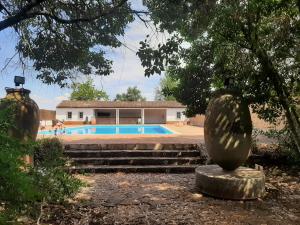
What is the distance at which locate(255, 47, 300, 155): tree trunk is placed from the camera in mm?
8992

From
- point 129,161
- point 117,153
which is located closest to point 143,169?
point 129,161

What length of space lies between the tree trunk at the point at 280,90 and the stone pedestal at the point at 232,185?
6.02ft

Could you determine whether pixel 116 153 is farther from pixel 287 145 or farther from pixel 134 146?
pixel 287 145

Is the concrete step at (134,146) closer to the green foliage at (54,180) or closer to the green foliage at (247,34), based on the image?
the green foliage at (247,34)

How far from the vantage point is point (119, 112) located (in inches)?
1667

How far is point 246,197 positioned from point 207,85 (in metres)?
5.63

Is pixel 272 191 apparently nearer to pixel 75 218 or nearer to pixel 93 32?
pixel 75 218

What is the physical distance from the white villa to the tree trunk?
29.1 meters

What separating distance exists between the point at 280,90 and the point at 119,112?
112 feet

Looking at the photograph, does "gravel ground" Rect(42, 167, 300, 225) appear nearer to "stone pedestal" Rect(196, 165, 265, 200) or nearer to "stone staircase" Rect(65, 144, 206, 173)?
"stone pedestal" Rect(196, 165, 265, 200)

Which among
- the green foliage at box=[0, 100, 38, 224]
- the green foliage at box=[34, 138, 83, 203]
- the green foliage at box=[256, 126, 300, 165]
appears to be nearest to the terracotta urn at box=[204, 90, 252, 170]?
the green foliage at box=[256, 126, 300, 165]

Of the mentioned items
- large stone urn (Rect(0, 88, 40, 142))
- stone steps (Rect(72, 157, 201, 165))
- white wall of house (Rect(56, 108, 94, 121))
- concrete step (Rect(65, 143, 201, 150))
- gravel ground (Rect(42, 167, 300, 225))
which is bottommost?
gravel ground (Rect(42, 167, 300, 225))

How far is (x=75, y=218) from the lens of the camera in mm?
6176

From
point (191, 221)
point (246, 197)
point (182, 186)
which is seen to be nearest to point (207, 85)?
point (182, 186)
